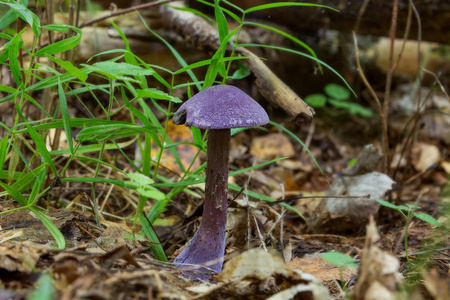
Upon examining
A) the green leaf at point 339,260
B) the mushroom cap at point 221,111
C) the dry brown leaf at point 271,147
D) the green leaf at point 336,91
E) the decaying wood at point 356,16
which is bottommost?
the dry brown leaf at point 271,147

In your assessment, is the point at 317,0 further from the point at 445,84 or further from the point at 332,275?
the point at 445,84

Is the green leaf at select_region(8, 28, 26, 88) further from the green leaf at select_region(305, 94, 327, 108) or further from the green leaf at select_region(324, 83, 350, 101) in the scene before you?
the green leaf at select_region(324, 83, 350, 101)

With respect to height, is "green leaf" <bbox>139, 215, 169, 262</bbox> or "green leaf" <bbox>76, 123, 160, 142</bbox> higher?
"green leaf" <bbox>76, 123, 160, 142</bbox>

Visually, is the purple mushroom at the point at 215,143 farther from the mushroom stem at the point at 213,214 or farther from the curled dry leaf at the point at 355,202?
the curled dry leaf at the point at 355,202

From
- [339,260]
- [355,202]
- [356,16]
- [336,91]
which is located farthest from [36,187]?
[336,91]

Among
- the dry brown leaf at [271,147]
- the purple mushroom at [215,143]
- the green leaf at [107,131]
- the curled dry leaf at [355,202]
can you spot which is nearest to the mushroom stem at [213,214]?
the purple mushroom at [215,143]

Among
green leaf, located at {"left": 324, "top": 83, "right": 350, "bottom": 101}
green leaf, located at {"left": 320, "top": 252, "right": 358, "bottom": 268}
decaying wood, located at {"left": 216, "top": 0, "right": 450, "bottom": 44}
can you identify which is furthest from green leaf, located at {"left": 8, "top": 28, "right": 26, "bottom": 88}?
green leaf, located at {"left": 324, "top": 83, "right": 350, "bottom": 101}

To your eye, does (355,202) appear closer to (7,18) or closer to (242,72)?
(242,72)
